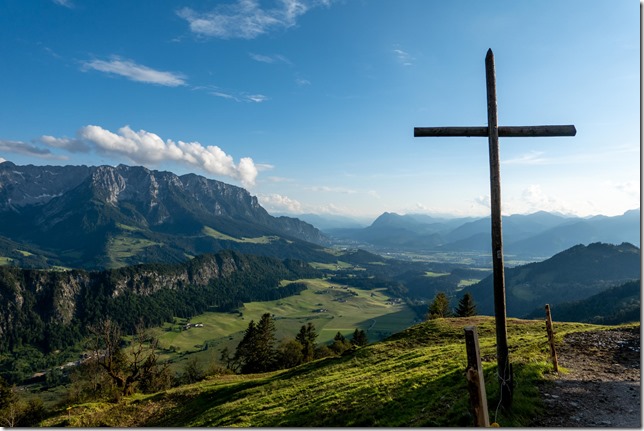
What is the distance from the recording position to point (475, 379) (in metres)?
7.93

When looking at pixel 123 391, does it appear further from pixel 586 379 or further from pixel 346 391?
pixel 586 379

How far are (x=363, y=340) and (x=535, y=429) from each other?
8934cm

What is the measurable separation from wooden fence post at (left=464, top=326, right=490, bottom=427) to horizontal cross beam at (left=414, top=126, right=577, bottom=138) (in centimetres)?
751

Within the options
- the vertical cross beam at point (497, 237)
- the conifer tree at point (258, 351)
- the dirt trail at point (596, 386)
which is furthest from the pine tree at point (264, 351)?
the vertical cross beam at point (497, 237)

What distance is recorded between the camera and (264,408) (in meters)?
23.1

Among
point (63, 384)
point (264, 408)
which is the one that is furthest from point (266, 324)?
point (63, 384)

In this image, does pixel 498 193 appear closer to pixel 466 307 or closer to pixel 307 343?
pixel 466 307

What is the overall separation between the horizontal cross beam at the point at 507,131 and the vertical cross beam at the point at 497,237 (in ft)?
1.42

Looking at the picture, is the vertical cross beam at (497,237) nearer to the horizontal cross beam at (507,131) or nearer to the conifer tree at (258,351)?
the horizontal cross beam at (507,131)

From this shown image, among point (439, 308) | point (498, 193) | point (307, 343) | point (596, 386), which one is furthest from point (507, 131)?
point (307, 343)

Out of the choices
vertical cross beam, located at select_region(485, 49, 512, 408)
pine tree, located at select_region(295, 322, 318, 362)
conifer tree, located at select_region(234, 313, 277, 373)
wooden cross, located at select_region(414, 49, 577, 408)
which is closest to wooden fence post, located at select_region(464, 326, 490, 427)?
wooden cross, located at select_region(414, 49, 577, 408)

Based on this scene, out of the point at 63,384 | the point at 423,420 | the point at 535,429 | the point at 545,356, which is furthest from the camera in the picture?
the point at 63,384

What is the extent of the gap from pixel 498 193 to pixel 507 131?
7.61ft

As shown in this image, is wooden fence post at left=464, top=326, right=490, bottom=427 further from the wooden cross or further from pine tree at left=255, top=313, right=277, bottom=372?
pine tree at left=255, top=313, right=277, bottom=372
